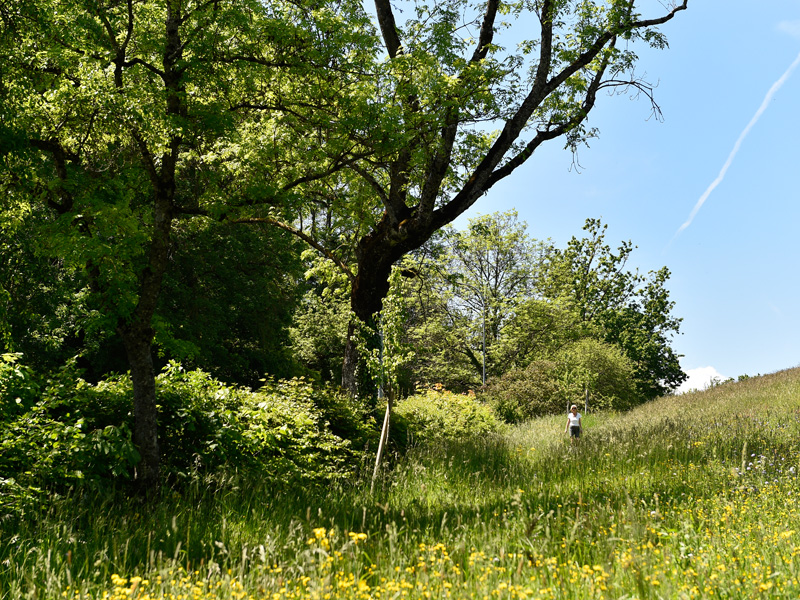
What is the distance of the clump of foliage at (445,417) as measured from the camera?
46.9 feet

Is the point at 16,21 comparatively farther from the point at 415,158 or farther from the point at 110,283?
the point at 415,158

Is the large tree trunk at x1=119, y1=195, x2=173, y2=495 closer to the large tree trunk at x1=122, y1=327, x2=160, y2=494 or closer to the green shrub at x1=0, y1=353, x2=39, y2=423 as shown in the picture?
the large tree trunk at x1=122, y1=327, x2=160, y2=494

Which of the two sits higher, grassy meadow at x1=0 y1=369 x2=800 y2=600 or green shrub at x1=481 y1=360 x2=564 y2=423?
green shrub at x1=481 y1=360 x2=564 y2=423

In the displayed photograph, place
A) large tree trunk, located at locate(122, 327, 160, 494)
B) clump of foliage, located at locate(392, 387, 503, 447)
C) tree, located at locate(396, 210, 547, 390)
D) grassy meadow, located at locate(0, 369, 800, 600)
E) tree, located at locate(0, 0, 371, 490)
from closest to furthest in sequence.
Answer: grassy meadow, located at locate(0, 369, 800, 600) < tree, located at locate(0, 0, 371, 490) < large tree trunk, located at locate(122, 327, 160, 494) < clump of foliage, located at locate(392, 387, 503, 447) < tree, located at locate(396, 210, 547, 390)

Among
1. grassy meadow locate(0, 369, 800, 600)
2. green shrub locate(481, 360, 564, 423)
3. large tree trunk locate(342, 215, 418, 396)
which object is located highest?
large tree trunk locate(342, 215, 418, 396)

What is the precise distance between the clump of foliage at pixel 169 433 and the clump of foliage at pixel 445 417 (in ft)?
10.7

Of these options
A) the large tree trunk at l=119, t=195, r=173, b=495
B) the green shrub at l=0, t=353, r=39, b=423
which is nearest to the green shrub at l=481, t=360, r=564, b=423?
the large tree trunk at l=119, t=195, r=173, b=495

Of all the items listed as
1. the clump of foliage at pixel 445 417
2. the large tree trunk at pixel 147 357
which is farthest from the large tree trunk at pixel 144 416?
the clump of foliage at pixel 445 417

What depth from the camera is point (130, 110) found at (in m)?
7.12

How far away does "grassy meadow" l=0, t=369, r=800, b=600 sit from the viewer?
3443mm

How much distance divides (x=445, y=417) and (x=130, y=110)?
1205cm

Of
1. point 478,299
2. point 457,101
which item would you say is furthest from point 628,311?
point 457,101

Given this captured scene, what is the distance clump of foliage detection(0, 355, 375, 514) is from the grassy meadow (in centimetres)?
50

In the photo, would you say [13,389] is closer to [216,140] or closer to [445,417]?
[216,140]
